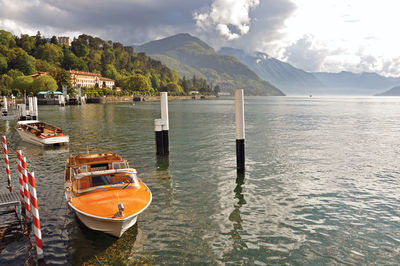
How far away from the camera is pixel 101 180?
13109 mm

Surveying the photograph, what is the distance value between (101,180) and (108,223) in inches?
110

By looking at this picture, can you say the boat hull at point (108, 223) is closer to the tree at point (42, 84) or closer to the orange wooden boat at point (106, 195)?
the orange wooden boat at point (106, 195)

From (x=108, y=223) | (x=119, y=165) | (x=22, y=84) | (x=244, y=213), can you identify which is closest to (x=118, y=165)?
(x=119, y=165)

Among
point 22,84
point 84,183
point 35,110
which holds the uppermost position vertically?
point 22,84

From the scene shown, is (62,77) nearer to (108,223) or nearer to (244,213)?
(244,213)

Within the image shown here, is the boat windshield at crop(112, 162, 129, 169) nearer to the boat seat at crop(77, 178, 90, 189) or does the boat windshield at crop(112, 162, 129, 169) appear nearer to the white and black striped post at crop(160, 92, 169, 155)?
the boat seat at crop(77, 178, 90, 189)

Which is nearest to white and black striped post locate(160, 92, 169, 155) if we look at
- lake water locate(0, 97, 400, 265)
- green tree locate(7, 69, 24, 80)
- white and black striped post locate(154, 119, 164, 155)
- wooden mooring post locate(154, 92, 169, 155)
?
wooden mooring post locate(154, 92, 169, 155)

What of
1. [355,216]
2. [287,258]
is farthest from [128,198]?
[355,216]

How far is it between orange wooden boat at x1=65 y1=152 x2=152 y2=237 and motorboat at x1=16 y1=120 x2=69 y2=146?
18.2 m

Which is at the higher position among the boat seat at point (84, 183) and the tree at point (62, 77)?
the tree at point (62, 77)

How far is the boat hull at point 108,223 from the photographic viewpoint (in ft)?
35.0

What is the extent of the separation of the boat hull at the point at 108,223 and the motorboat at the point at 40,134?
74.2ft

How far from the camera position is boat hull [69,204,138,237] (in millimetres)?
10659

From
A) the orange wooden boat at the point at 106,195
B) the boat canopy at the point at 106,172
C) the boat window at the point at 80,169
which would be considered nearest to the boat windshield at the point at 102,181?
the orange wooden boat at the point at 106,195
